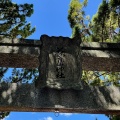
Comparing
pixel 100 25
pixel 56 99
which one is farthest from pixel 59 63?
pixel 100 25

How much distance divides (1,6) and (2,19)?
0.51m

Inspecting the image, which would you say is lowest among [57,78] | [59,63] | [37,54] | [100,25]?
[57,78]

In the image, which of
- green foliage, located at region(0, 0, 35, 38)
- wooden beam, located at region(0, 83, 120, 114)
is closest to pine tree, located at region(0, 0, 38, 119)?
green foliage, located at region(0, 0, 35, 38)

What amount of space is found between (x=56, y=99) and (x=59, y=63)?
0.85 m

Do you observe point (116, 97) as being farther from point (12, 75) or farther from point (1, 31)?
point (12, 75)

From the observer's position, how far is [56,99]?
570cm

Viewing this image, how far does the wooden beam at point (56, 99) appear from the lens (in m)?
5.62

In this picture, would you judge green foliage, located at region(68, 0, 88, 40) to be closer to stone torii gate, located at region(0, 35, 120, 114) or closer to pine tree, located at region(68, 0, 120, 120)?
pine tree, located at region(68, 0, 120, 120)

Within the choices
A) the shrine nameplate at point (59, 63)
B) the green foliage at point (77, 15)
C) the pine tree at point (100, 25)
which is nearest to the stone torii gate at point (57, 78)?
the shrine nameplate at point (59, 63)

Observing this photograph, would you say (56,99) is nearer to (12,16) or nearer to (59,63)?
(59,63)

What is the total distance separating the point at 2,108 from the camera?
18.7 ft

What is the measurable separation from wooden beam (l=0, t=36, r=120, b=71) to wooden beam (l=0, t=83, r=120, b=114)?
814 millimetres

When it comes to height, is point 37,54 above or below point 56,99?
above

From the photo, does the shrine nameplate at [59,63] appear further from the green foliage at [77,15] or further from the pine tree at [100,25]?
the green foliage at [77,15]
